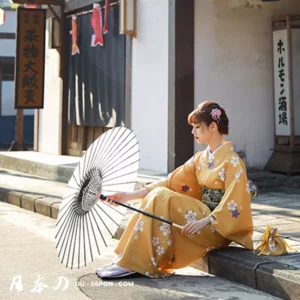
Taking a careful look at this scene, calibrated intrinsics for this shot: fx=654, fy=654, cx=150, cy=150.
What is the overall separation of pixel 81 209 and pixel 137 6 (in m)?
6.48

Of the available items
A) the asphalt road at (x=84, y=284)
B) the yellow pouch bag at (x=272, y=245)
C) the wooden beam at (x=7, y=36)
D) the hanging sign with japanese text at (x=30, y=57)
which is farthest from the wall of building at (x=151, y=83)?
the wooden beam at (x=7, y=36)

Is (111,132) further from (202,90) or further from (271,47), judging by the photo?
(271,47)

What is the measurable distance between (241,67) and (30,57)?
4.82m

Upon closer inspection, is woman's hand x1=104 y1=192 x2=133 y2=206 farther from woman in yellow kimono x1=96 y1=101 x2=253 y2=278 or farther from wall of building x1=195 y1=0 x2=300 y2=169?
wall of building x1=195 y1=0 x2=300 y2=169

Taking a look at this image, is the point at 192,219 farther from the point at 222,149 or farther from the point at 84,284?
the point at 84,284

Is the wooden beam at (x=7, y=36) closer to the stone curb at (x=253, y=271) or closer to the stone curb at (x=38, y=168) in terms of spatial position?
the stone curb at (x=38, y=168)

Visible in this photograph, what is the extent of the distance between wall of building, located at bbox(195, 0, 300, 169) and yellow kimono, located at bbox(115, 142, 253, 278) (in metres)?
4.76

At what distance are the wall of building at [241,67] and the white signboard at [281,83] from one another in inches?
10.9

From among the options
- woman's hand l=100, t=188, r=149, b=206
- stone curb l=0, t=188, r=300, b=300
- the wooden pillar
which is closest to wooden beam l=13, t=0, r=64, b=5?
the wooden pillar

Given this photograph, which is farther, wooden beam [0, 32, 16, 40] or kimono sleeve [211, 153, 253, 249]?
wooden beam [0, 32, 16, 40]

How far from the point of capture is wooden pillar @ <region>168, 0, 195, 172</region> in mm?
9641

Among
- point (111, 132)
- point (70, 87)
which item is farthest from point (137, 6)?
point (111, 132)

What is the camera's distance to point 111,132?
482cm

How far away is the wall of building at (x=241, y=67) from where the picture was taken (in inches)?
389
